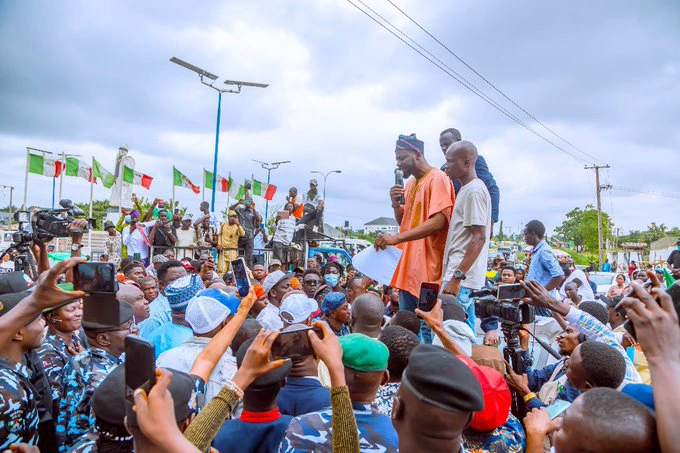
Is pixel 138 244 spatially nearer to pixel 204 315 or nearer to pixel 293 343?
pixel 204 315

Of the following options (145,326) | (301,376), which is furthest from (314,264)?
(301,376)

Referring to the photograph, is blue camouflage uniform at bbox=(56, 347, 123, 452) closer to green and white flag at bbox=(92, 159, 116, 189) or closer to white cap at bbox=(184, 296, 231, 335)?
white cap at bbox=(184, 296, 231, 335)

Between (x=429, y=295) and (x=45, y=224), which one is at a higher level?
(x=45, y=224)

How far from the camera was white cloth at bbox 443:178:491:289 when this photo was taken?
370 centimetres

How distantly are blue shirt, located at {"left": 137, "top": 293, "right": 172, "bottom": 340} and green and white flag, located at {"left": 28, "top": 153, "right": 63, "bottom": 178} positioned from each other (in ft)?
64.6

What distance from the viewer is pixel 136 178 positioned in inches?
732

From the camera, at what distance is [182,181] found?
20172 mm

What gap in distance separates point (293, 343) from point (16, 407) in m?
1.30

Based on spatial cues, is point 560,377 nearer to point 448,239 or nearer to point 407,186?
point 448,239

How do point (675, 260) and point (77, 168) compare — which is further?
point (77, 168)

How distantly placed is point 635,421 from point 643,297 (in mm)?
379

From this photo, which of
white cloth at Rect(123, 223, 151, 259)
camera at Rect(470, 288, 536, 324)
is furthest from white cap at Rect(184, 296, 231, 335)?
white cloth at Rect(123, 223, 151, 259)

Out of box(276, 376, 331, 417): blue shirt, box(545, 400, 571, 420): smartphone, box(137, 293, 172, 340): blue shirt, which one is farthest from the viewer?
box(137, 293, 172, 340): blue shirt

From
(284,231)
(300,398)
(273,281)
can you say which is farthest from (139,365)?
(284,231)
